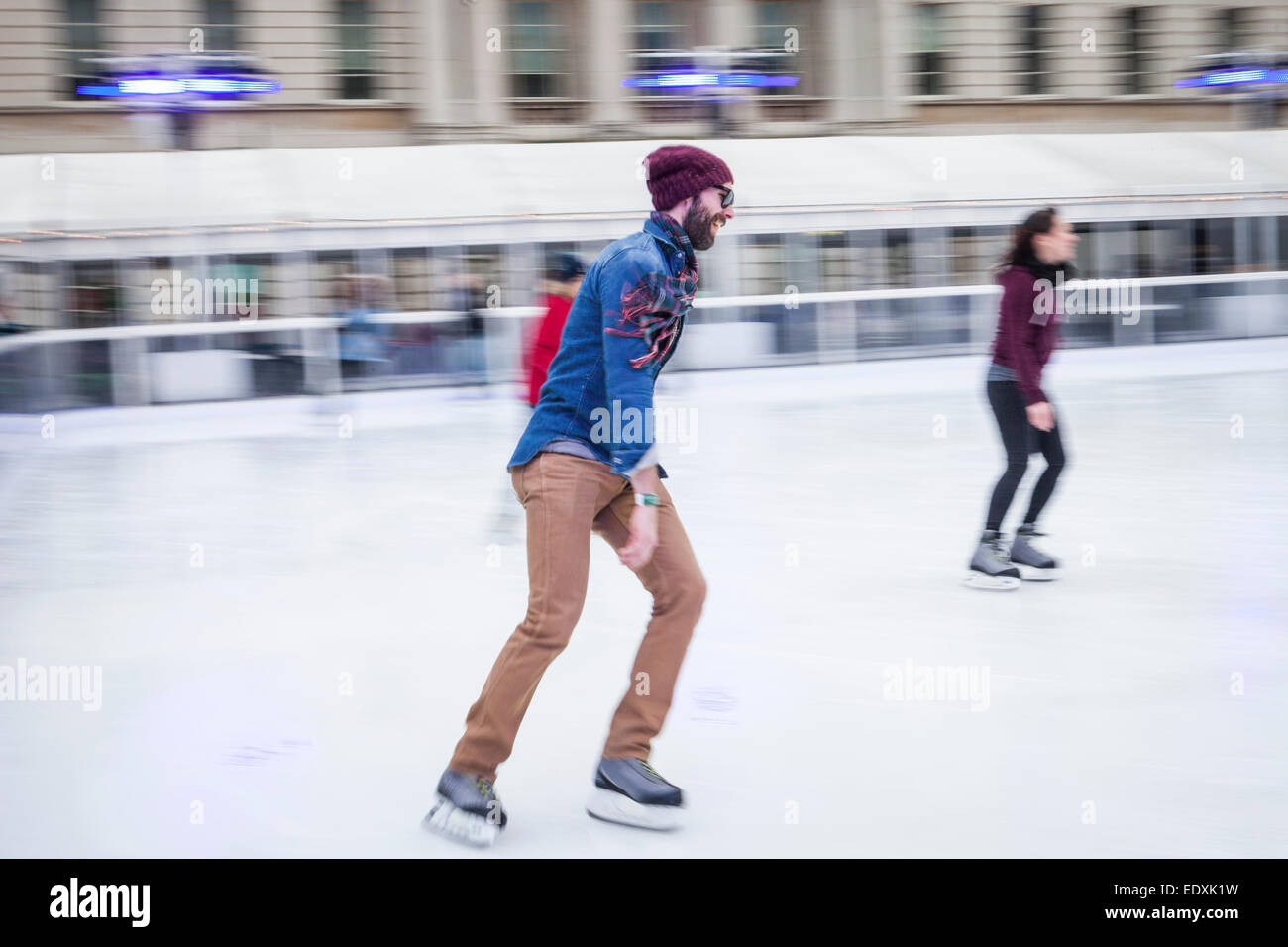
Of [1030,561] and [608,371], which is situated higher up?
[608,371]

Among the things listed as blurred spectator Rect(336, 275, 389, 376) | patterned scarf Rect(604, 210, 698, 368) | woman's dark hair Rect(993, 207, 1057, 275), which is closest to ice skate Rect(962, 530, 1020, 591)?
woman's dark hair Rect(993, 207, 1057, 275)

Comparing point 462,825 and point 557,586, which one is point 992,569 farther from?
point 462,825

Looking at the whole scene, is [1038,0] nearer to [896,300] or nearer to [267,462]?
[896,300]

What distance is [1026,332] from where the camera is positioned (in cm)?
599

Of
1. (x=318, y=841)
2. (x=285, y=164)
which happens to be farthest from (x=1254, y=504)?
(x=285, y=164)

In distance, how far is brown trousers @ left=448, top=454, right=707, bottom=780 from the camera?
133 inches

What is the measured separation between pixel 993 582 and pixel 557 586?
3322 mm

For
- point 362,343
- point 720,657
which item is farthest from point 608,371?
point 362,343

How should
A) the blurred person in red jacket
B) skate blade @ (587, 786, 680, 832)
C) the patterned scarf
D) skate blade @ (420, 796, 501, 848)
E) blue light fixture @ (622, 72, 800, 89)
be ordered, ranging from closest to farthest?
1. the patterned scarf
2. skate blade @ (420, 796, 501, 848)
3. skate blade @ (587, 786, 680, 832)
4. the blurred person in red jacket
5. blue light fixture @ (622, 72, 800, 89)

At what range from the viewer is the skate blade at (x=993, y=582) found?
20.2 feet

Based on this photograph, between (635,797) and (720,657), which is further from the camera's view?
(720,657)

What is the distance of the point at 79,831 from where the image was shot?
11.8 feet

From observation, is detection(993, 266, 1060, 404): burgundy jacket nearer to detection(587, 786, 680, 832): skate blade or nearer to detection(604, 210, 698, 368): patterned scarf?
detection(604, 210, 698, 368): patterned scarf
